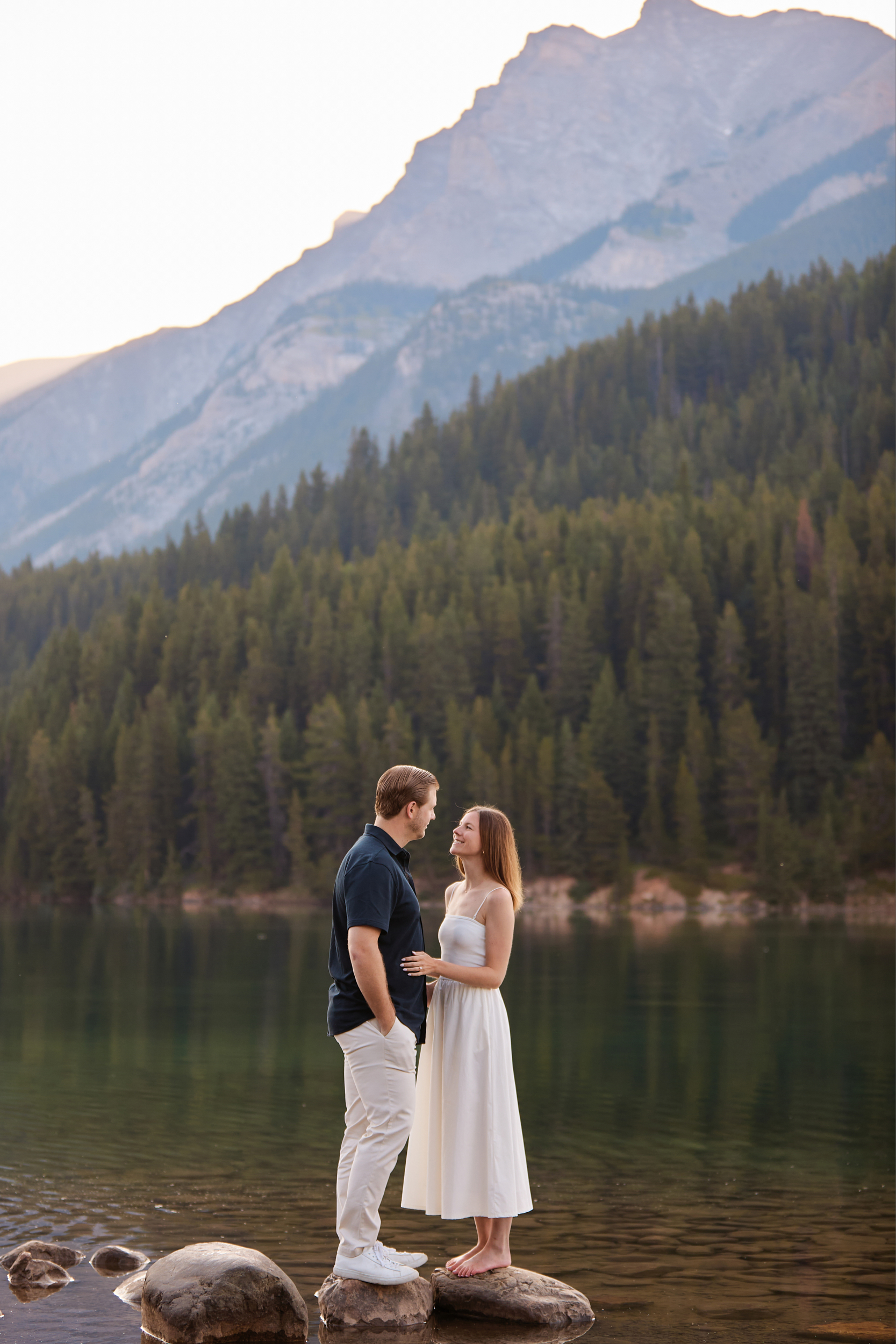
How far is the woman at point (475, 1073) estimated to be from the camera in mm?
11797

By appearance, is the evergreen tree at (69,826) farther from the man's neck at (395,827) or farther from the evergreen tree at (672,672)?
the man's neck at (395,827)

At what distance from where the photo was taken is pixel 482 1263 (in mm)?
12023

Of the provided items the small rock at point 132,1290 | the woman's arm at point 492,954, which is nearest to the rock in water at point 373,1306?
the small rock at point 132,1290

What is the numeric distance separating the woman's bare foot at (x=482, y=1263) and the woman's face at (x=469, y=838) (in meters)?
3.07

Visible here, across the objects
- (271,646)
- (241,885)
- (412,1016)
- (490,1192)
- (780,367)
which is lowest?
(241,885)

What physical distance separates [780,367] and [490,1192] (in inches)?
7250

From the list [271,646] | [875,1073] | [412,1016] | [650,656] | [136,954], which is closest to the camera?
[412,1016]

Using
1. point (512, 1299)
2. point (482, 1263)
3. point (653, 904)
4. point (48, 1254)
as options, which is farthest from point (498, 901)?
point (653, 904)

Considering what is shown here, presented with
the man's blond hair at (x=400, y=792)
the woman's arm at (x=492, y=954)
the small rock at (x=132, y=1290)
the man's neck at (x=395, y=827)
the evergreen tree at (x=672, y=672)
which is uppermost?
the evergreen tree at (x=672, y=672)

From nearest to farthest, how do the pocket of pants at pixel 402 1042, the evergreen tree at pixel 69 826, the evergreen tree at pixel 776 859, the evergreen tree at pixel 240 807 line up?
the pocket of pants at pixel 402 1042
the evergreen tree at pixel 776 859
the evergreen tree at pixel 240 807
the evergreen tree at pixel 69 826

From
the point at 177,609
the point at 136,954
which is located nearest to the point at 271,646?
the point at 177,609

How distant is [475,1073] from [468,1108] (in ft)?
0.87

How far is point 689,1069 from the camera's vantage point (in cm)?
3000

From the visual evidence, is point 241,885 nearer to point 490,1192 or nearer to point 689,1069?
point 689,1069
